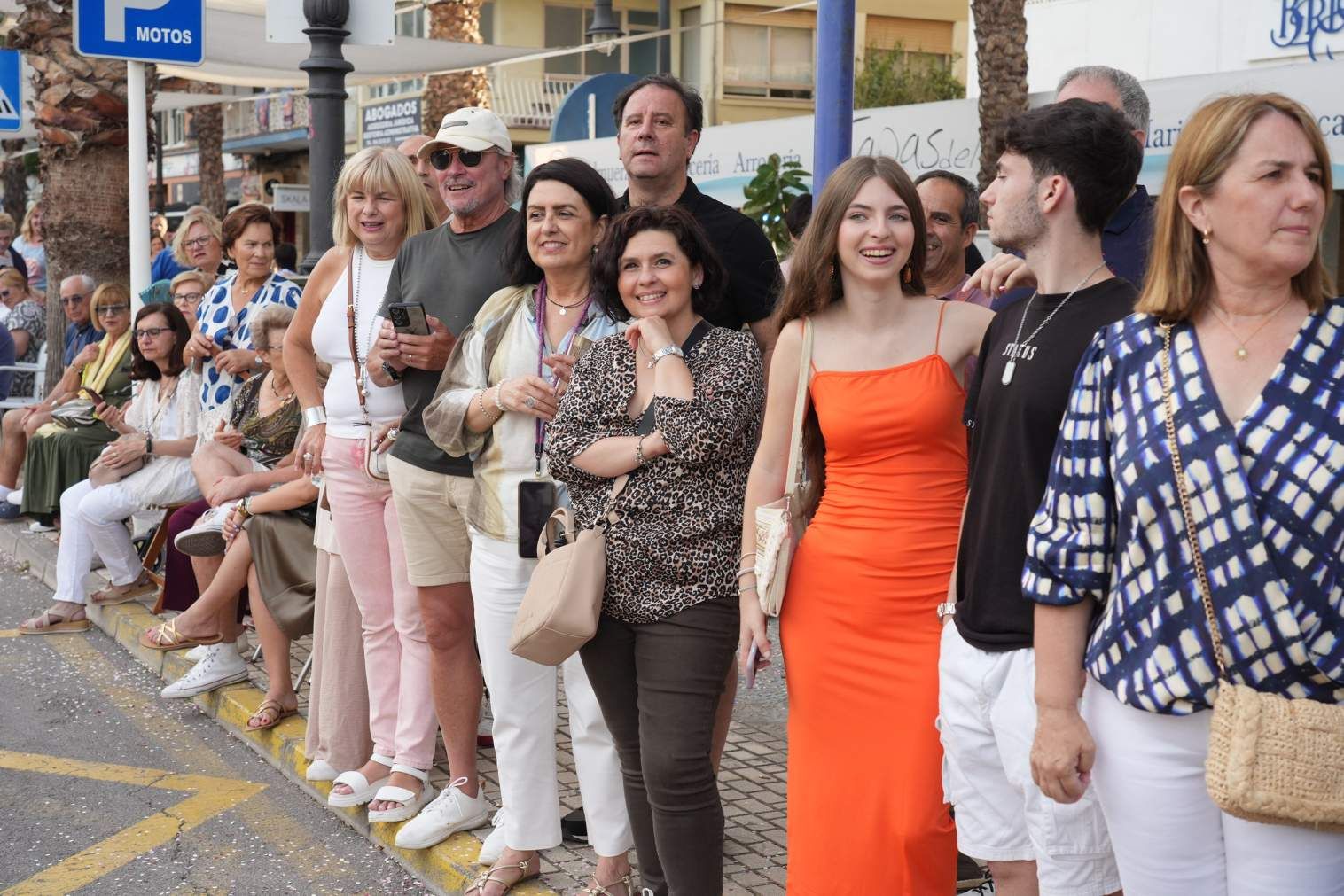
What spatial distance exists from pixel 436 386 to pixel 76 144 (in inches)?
309

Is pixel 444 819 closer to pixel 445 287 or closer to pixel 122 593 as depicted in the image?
pixel 445 287

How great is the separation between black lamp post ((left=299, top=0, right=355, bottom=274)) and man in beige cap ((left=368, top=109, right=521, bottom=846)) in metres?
2.40

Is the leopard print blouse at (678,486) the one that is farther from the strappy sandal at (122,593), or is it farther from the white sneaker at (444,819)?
the strappy sandal at (122,593)

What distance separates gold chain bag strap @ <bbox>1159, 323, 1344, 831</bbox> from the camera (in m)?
2.14

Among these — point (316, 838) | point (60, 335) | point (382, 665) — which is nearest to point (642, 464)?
point (382, 665)

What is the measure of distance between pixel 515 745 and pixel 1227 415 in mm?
2581

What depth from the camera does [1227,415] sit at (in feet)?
7.50

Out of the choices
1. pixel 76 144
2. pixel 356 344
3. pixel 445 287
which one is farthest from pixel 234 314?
pixel 76 144

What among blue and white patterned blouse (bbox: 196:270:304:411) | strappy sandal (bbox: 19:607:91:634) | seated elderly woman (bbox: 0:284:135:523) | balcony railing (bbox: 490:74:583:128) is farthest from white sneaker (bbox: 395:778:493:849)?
balcony railing (bbox: 490:74:583:128)

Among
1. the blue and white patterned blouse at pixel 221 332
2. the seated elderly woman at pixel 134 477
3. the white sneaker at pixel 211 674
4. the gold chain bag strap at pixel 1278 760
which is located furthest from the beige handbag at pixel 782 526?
the seated elderly woman at pixel 134 477

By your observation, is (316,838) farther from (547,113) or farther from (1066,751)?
(547,113)

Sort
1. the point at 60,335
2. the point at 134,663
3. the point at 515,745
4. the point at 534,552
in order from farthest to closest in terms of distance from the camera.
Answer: the point at 60,335 < the point at 134,663 < the point at 515,745 < the point at 534,552

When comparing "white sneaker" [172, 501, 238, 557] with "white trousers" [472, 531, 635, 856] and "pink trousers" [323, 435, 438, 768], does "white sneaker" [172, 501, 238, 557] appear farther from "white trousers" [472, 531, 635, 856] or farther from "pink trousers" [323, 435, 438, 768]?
"white trousers" [472, 531, 635, 856]

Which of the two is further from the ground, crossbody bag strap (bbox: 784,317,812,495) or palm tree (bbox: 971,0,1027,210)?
palm tree (bbox: 971,0,1027,210)
